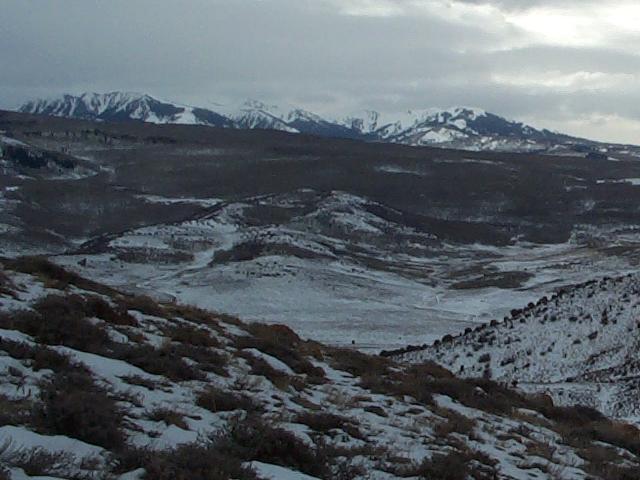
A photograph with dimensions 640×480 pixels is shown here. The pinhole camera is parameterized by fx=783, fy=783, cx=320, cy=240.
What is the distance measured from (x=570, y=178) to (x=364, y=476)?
148531 mm

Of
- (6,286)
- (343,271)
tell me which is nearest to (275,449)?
(6,286)

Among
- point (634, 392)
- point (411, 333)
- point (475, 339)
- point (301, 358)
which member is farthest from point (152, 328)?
point (411, 333)

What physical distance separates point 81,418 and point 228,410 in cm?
225

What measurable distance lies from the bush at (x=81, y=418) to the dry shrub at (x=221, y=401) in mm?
1430

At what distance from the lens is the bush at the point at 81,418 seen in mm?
6035

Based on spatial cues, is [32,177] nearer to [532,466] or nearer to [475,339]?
[475,339]

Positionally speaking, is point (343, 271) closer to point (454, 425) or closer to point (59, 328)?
point (454, 425)

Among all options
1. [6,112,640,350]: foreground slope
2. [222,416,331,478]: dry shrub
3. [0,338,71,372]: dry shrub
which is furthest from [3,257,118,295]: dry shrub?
[6,112,640,350]: foreground slope

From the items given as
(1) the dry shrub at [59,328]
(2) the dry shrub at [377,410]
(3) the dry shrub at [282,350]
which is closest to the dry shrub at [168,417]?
(1) the dry shrub at [59,328]

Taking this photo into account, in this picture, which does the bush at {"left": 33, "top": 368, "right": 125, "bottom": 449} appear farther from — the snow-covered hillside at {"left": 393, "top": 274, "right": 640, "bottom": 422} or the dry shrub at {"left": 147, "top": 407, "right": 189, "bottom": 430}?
the snow-covered hillside at {"left": 393, "top": 274, "right": 640, "bottom": 422}

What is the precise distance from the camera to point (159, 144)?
173 meters

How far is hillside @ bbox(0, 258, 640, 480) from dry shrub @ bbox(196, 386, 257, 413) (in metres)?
0.02

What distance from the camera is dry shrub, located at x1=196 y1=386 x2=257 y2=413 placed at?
8109 millimetres

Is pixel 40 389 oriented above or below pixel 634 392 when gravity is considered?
above
